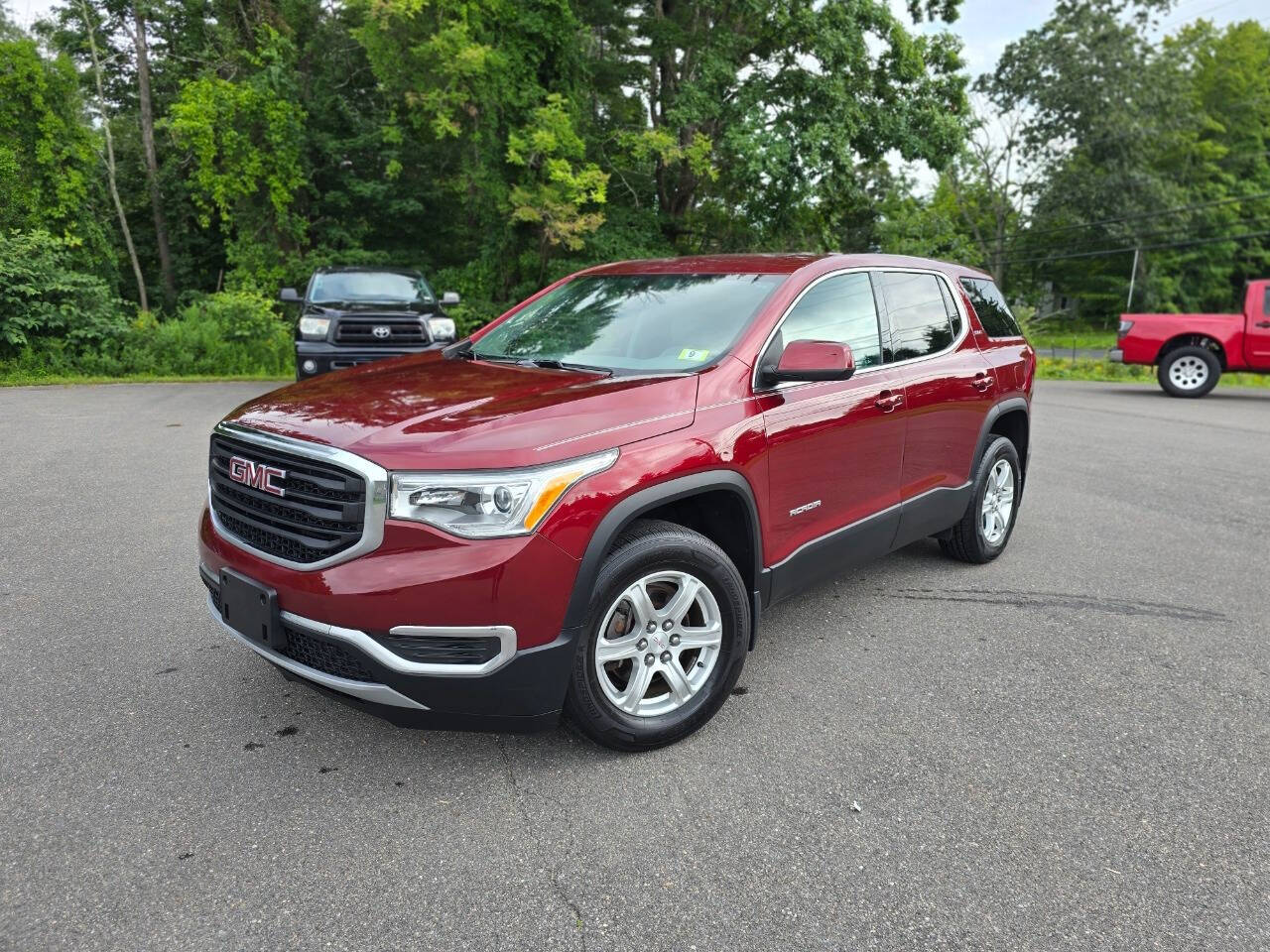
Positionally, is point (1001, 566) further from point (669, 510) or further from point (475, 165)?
point (475, 165)

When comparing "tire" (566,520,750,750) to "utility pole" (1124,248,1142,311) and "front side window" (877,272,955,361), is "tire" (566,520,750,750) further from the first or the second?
"utility pole" (1124,248,1142,311)

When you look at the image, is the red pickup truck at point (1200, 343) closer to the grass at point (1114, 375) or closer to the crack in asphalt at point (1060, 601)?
the grass at point (1114, 375)

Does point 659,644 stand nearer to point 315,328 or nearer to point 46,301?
point 315,328

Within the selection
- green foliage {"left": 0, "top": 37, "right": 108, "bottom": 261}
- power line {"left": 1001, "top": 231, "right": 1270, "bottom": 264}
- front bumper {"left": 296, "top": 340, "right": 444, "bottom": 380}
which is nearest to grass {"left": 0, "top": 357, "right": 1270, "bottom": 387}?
front bumper {"left": 296, "top": 340, "right": 444, "bottom": 380}

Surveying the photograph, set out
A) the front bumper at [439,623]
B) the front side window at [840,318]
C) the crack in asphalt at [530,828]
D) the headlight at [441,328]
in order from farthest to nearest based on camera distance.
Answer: the headlight at [441,328] < the front side window at [840,318] < the front bumper at [439,623] < the crack in asphalt at [530,828]

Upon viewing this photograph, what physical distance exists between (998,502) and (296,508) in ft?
13.7

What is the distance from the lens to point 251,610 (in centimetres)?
276

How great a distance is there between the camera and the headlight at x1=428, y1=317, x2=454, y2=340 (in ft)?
35.4

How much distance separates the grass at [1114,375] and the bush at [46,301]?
782 inches

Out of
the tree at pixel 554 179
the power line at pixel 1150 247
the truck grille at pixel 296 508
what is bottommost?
the truck grille at pixel 296 508

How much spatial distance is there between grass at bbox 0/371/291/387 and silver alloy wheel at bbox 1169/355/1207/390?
15.6m

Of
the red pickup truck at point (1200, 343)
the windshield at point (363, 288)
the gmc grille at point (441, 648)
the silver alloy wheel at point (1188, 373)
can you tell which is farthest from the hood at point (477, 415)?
the silver alloy wheel at point (1188, 373)

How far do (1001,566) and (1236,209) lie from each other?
59029 millimetres

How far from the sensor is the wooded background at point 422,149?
15.9 meters
